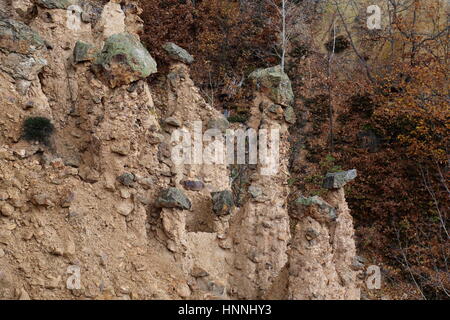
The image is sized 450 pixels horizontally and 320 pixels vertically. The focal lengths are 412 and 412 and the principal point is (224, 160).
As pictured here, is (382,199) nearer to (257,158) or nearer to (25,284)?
(257,158)

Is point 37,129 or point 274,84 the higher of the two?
point 274,84

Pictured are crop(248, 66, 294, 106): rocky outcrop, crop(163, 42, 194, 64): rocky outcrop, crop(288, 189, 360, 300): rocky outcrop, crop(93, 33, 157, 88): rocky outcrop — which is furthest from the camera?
crop(163, 42, 194, 64): rocky outcrop

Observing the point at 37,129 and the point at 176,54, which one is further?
the point at 176,54

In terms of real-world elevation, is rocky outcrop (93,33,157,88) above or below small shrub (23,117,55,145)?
above

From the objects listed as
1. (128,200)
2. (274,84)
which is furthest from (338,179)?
(128,200)

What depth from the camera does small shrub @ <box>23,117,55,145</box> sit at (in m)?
7.04

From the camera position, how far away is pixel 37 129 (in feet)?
23.4

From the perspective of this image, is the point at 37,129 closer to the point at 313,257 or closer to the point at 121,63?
the point at 121,63

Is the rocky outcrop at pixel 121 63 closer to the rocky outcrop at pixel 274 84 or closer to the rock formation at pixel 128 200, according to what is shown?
the rock formation at pixel 128 200

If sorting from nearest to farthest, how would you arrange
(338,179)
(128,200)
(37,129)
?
(128,200) < (37,129) < (338,179)

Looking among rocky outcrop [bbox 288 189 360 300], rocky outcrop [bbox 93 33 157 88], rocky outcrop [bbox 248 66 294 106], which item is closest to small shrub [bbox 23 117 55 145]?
rocky outcrop [bbox 93 33 157 88]

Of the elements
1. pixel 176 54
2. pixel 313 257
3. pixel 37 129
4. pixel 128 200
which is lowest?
pixel 313 257

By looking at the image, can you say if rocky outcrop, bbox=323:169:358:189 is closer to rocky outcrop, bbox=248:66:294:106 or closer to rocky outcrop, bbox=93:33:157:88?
rocky outcrop, bbox=248:66:294:106

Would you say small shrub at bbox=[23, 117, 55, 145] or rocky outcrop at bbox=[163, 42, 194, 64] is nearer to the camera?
small shrub at bbox=[23, 117, 55, 145]
